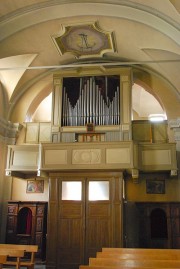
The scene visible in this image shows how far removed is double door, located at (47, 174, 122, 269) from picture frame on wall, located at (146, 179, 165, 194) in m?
1.53

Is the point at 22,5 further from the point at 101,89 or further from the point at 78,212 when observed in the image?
the point at 78,212

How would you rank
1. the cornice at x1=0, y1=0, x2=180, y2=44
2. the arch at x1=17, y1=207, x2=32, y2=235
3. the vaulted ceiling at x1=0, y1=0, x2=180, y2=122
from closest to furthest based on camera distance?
the cornice at x1=0, y1=0, x2=180, y2=44, the vaulted ceiling at x1=0, y1=0, x2=180, y2=122, the arch at x1=17, y1=207, x2=32, y2=235

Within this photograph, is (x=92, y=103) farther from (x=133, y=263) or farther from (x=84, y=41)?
(x=133, y=263)

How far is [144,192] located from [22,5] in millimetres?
7275

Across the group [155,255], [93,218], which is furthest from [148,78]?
[155,255]

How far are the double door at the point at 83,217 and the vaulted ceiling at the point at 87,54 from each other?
11.8ft

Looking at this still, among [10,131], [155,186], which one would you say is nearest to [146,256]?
[155,186]

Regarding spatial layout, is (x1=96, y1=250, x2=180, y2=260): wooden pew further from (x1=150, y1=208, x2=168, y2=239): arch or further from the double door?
(x1=150, y1=208, x2=168, y2=239): arch

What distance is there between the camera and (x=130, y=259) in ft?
19.1

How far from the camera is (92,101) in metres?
11.9

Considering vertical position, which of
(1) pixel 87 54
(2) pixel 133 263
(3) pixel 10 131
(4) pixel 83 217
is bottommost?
(2) pixel 133 263

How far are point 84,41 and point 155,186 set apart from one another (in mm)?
5593

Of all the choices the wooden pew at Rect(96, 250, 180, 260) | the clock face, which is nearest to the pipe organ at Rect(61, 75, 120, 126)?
the clock face

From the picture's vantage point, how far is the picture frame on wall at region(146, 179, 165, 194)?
38.2ft
